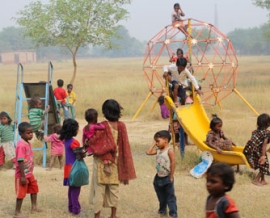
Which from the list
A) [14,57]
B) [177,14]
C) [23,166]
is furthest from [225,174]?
[14,57]

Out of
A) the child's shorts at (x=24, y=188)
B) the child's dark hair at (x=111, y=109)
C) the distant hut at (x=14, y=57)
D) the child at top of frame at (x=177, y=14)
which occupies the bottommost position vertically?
the distant hut at (x=14, y=57)

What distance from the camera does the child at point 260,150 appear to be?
267 inches

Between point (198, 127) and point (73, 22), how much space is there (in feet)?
43.1

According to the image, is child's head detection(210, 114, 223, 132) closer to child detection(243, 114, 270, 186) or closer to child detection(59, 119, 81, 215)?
child detection(243, 114, 270, 186)

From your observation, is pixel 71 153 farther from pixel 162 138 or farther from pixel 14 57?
pixel 14 57

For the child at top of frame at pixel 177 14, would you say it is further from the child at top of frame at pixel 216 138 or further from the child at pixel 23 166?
the child at pixel 23 166

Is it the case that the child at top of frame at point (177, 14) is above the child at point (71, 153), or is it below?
above

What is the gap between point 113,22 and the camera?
68.8 feet

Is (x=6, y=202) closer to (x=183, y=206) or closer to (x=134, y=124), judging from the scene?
(x=183, y=206)

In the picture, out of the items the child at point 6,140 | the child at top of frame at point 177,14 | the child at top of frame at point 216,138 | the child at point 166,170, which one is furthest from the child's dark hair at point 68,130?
the child at top of frame at point 177,14

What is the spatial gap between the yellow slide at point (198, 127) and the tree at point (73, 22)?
12016 millimetres

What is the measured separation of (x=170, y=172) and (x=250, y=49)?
333 ft

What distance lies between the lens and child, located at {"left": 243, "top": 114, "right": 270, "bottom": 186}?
6785 mm

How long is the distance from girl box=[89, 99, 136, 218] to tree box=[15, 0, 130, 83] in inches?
605
